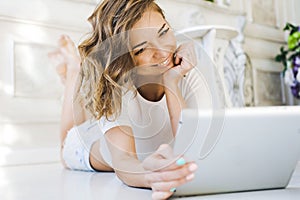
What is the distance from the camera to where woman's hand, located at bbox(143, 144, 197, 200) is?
47 centimetres

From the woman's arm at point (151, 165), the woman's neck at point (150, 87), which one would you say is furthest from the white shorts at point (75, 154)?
the woman's neck at point (150, 87)

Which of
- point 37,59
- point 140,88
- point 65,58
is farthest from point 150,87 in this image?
point 37,59

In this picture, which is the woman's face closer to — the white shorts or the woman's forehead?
the woman's forehead

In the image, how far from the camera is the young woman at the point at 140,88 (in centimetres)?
50

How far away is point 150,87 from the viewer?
55cm

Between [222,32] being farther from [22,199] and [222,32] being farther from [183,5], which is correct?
[22,199]

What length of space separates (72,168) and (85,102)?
683 millimetres

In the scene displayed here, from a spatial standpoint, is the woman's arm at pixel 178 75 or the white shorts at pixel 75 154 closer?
the woman's arm at pixel 178 75

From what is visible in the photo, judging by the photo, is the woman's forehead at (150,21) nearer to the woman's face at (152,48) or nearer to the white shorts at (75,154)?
the woman's face at (152,48)

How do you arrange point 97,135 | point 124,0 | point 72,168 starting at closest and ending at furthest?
point 124,0, point 97,135, point 72,168

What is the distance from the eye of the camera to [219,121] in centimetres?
49

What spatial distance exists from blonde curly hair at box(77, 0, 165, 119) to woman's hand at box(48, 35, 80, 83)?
31.9 inches

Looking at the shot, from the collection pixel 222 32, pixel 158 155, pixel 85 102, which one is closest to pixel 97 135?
pixel 85 102

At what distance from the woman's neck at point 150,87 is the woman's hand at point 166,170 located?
3.4 inches
